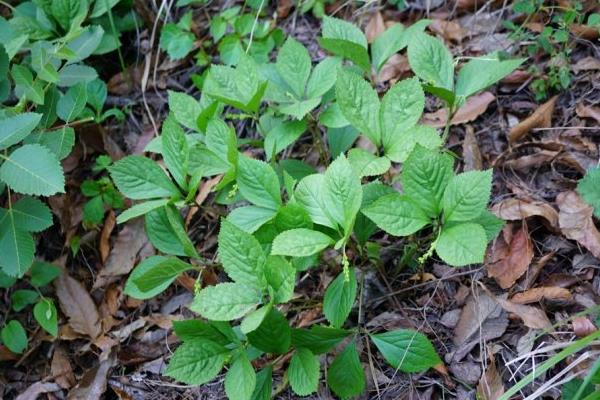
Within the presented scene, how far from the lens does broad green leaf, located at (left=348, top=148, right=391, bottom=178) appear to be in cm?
150

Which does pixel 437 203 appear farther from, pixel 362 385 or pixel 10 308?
pixel 10 308

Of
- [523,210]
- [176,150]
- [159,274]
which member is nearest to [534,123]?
[523,210]

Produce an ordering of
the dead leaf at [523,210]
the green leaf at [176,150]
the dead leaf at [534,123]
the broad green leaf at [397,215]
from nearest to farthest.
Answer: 1. the broad green leaf at [397,215]
2. the green leaf at [176,150]
3. the dead leaf at [523,210]
4. the dead leaf at [534,123]

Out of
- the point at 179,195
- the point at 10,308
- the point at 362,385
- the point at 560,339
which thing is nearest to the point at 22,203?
the point at 10,308

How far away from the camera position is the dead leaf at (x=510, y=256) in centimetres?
171

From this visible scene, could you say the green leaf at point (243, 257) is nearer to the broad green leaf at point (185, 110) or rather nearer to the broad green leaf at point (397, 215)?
the broad green leaf at point (397, 215)

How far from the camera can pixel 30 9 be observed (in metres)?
2.41

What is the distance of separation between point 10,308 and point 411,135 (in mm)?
1555

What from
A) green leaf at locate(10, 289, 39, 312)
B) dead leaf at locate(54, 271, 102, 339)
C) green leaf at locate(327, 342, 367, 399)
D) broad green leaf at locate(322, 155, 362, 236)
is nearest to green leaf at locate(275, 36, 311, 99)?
broad green leaf at locate(322, 155, 362, 236)

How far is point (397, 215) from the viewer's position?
1.42 meters

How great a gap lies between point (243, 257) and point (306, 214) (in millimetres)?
186

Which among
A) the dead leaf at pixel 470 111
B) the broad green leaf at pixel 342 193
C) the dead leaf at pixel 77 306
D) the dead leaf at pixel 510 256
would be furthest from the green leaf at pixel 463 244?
the dead leaf at pixel 77 306

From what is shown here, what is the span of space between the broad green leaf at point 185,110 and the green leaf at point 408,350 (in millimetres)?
816

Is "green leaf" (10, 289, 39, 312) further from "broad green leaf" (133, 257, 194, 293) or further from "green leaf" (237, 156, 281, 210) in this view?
"green leaf" (237, 156, 281, 210)
